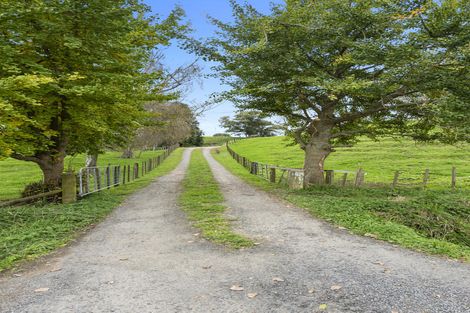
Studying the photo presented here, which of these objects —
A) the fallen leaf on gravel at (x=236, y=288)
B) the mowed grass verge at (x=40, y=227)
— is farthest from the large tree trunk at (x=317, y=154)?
the fallen leaf on gravel at (x=236, y=288)

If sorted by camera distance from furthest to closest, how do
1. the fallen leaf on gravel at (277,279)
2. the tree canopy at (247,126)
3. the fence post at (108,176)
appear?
the tree canopy at (247,126) < the fence post at (108,176) < the fallen leaf on gravel at (277,279)

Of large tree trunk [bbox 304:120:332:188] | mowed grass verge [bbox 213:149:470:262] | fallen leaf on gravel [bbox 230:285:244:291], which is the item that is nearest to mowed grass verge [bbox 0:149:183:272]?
fallen leaf on gravel [bbox 230:285:244:291]

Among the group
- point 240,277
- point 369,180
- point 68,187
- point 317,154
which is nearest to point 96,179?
point 68,187

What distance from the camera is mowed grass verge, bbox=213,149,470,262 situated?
7559 mm

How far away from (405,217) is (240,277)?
6717 millimetres

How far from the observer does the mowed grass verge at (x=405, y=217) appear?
7559 mm

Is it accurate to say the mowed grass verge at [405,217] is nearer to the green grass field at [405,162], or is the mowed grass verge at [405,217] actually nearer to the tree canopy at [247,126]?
the green grass field at [405,162]

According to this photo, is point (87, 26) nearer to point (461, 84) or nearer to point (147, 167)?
point (461, 84)

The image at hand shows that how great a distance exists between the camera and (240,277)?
5555 millimetres

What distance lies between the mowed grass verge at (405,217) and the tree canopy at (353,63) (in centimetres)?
266

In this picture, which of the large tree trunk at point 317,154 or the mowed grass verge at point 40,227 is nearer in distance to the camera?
the mowed grass verge at point 40,227

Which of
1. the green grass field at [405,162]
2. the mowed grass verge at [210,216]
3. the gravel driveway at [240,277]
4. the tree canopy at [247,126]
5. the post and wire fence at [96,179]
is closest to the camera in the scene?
the gravel driveway at [240,277]

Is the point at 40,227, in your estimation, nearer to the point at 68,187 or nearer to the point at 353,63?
the point at 68,187

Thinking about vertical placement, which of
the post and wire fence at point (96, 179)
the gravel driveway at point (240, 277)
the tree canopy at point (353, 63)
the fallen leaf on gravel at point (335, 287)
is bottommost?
the gravel driveway at point (240, 277)
